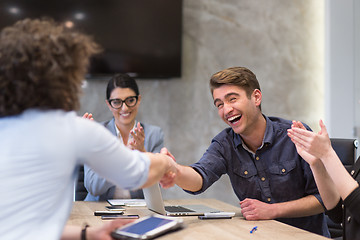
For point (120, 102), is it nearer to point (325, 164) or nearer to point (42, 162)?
point (325, 164)

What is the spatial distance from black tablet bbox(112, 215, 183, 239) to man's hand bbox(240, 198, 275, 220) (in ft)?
2.40

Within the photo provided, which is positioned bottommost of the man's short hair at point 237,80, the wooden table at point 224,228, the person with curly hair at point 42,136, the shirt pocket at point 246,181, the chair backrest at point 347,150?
the wooden table at point 224,228

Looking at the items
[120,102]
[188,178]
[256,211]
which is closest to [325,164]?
[256,211]

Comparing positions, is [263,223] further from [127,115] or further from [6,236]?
[127,115]

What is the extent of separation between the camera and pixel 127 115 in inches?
124

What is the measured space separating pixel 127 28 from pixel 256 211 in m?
2.54

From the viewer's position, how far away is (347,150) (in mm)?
2654

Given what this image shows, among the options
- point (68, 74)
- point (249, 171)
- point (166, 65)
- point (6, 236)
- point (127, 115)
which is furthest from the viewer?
point (166, 65)

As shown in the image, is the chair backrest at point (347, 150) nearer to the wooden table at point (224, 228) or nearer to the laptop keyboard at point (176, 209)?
the wooden table at point (224, 228)

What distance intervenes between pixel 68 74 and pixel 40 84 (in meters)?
0.08

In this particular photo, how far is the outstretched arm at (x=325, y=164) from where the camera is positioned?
1.75m

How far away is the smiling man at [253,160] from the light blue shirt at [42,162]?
1070 millimetres

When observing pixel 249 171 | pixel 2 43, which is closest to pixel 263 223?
pixel 249 171

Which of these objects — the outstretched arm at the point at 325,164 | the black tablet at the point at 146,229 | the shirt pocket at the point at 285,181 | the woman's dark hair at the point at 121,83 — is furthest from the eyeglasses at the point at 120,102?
the black tablet at the point at 146,229
